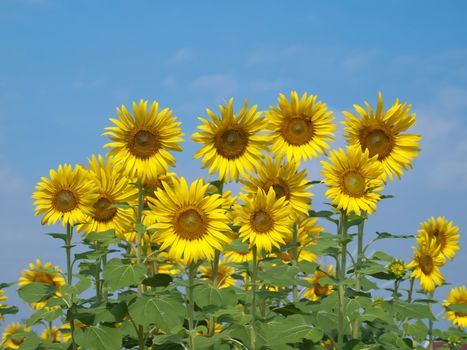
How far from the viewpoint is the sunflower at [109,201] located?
7.58 meters

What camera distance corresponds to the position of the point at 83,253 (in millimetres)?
6977

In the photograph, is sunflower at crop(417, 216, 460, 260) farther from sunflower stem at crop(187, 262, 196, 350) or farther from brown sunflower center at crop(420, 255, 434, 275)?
sunflower stem at crop(187, 262, 196, 350)

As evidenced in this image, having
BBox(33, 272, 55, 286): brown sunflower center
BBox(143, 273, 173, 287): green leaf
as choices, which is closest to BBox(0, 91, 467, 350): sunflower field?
BBox(143, 273, 173, 287): green leaf

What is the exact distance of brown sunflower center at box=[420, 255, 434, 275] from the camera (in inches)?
355

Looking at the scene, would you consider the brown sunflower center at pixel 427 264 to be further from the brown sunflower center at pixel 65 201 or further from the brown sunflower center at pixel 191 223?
the brown sunflower center at pixel 65 201

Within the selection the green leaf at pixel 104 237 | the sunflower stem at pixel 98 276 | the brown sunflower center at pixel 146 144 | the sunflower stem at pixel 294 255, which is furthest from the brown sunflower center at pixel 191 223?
the sunflower stem at pixel 98 276

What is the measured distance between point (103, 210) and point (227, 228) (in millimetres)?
2136

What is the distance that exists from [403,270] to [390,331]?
0.73m

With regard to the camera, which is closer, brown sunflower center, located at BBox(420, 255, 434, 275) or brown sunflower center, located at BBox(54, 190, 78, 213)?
brown sunflower center, located at BBox(54, 190, 78, 213)

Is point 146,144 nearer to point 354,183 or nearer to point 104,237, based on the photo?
point 104,237

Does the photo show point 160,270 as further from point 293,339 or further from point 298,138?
point 293,339

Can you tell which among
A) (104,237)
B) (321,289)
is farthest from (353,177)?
(321,289)

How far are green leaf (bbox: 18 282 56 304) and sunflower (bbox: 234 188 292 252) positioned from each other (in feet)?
7.33

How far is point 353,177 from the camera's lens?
6719mm
